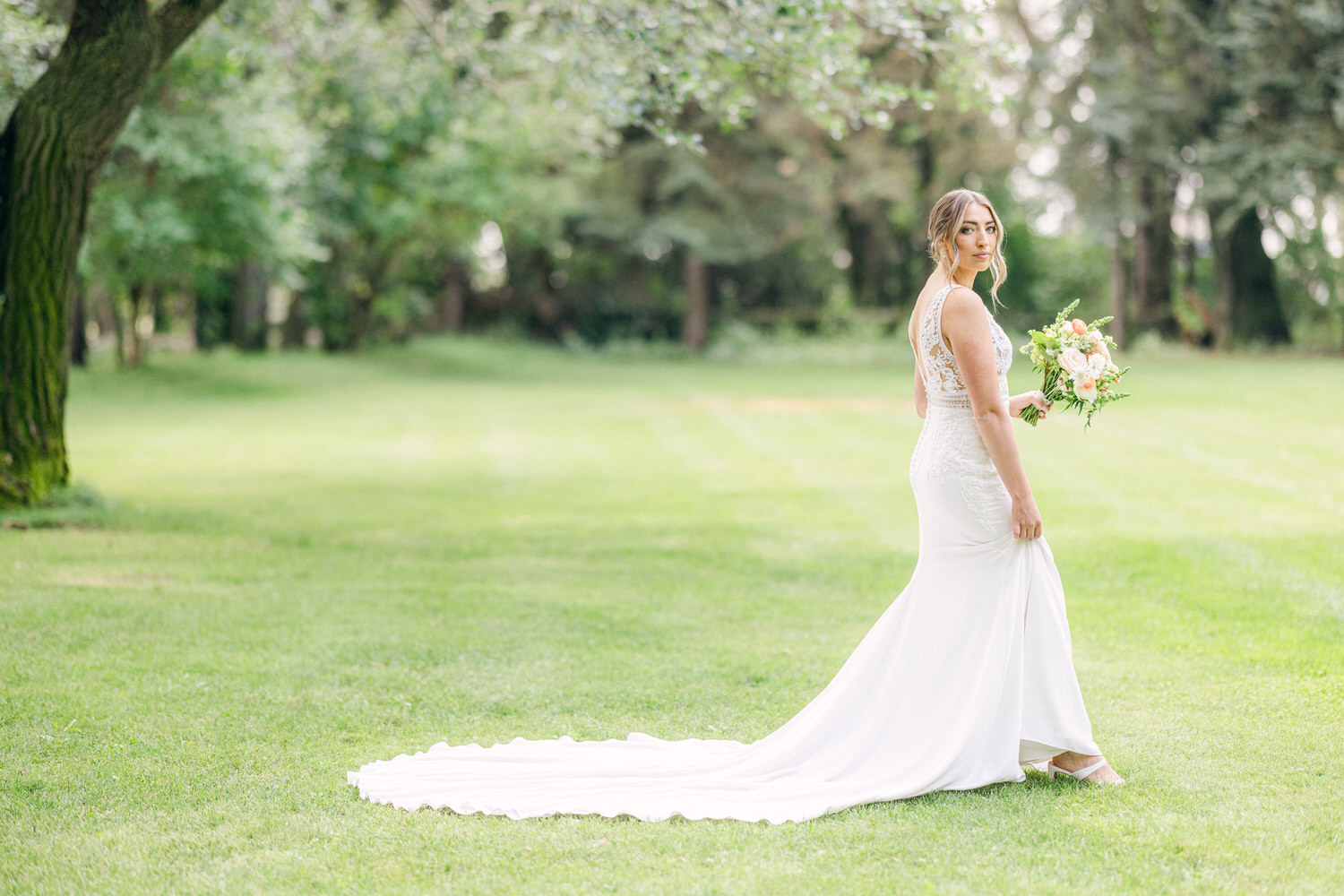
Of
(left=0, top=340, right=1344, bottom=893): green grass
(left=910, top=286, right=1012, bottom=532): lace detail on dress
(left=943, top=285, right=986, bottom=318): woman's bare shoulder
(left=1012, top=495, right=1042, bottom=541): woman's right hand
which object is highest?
(left=943, top=285, right=986, bottom=318): woman's bare shoulder

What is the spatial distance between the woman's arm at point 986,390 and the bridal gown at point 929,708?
77mm

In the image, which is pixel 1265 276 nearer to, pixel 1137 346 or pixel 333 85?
pixel 1137 346

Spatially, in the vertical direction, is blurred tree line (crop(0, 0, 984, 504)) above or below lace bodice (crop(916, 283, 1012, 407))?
above

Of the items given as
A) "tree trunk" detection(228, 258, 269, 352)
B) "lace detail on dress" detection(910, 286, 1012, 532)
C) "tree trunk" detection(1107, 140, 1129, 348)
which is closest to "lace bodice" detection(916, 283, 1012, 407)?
"lace detail on dress" detection(910, 286, 1012, 532)

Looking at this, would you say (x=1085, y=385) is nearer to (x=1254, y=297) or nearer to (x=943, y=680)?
(x=943, y=680)

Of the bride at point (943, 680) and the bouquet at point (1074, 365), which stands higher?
the bouquet at point (1074, 365)

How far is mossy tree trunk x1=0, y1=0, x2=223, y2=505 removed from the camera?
10188mm

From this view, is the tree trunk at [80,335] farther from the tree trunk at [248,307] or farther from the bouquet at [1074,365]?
the bouquet at [1074,365]

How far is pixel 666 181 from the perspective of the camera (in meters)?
36.0

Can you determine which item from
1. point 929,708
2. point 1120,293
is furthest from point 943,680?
point 1120,293

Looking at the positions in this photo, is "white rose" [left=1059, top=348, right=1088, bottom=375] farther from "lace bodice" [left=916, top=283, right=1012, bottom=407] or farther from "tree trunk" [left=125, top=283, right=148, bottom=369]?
"tree trunk" [left=125, top=283, right=148, bottom=369]

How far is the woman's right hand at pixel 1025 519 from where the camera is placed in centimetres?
479

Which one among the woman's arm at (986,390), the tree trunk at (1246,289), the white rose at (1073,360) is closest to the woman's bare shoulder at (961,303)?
the woman's arm at (986,390)

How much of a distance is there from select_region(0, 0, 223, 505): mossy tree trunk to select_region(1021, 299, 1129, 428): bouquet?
8.29 m
